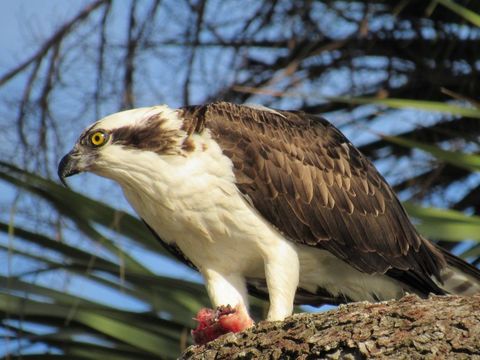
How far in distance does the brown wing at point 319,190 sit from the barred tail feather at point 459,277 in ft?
0.21

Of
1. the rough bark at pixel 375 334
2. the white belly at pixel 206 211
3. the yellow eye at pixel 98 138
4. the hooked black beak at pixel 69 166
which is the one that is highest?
the yellow eye at pixel 98 138

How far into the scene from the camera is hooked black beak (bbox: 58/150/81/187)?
737 cm

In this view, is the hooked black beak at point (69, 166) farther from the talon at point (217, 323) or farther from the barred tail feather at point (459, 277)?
the barred tail feather at point (459, 277)

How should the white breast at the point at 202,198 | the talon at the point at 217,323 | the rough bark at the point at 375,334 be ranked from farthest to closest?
the white breast at the point at 202,198 → the talon at the point at 217,323 → the rough bark at the point at 375,334

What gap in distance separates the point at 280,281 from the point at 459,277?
112 centimetres

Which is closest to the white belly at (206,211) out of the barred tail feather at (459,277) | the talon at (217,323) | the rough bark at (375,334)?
the talon at (217,323)

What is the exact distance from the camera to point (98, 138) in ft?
24.1

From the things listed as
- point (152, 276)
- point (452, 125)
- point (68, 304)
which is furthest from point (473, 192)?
point (68, 304)

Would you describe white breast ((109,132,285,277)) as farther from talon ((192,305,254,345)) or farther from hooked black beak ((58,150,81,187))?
talon ((192,305,254,345))

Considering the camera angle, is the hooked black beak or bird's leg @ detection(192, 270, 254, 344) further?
the hooked black beak

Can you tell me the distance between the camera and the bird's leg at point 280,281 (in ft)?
23.9

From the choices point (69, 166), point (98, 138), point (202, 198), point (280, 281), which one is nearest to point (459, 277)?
point (280, 281)

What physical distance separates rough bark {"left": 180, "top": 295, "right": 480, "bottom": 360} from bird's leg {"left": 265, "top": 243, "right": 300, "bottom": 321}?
1.17 meters

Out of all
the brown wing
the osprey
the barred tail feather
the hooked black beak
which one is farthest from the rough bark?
the barred tail feather
